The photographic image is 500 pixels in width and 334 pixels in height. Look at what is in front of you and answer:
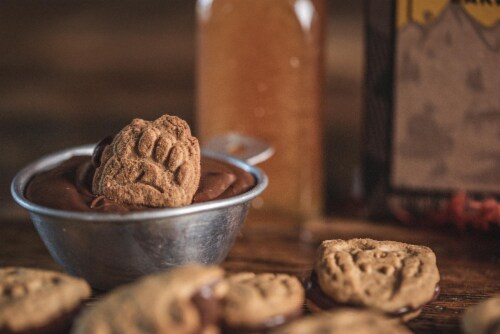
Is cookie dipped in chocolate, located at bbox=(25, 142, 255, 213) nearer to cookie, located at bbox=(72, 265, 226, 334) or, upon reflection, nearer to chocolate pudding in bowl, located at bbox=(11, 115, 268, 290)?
chocolate pudding in bowl, located at bbox=(11, 115, 268, 290)

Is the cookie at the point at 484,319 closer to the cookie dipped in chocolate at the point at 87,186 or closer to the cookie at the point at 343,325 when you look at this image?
the cookie at the point at 343,325

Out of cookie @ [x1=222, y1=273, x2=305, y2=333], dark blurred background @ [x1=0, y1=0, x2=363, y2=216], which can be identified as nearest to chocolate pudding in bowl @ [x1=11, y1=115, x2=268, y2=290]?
cookie @ [x1=222, y1=273, x2=305, y2=333]

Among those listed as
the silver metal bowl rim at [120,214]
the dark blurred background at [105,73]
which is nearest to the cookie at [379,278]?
the silver metal bowl rim at [120,214]

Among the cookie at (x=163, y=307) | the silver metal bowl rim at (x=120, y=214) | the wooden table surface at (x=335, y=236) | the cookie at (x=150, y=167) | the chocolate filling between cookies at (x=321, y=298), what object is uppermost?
the cookie at (x=150, y=167)

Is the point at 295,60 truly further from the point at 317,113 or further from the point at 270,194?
the point at 270,194

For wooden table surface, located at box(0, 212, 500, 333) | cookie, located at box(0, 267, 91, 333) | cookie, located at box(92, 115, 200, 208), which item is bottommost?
wooden table surface, located at box(0, 212, 500, 333)
